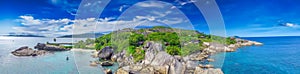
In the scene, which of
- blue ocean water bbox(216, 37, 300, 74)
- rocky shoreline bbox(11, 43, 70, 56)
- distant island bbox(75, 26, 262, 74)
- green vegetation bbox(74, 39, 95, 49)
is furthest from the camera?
green vegetation bbox(74, 39, 95, 49)

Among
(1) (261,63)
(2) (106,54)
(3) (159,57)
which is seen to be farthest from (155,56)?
(1) (261,63)

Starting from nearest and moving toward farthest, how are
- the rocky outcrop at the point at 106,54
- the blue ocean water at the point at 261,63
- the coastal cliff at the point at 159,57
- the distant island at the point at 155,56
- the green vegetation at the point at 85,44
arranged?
the coastal cliff at the point at 159,57 → the distant island at the point at 155,56 → the blue ocean water at the point at 261,63 → the rocky outcrop at the point at 106,54 → the green vegetation at the point at 85,44

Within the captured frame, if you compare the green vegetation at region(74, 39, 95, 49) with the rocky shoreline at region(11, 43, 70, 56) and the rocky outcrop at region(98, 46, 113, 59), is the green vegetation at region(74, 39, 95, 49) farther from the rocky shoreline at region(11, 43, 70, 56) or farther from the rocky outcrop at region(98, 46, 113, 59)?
the rocky outcrop at region(98, 46, 113, 59)

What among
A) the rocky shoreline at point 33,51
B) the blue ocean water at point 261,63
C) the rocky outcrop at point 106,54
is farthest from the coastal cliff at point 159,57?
the rocky shoreline at point 33,51

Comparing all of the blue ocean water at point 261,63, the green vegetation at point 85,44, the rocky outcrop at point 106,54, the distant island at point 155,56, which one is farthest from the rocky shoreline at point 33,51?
the blue ocean water at point 261,63

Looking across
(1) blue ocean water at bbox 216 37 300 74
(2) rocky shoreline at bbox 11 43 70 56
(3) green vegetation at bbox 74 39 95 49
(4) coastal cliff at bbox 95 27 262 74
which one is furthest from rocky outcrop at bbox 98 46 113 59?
(3) green vegetation at bbox 74 39 95 49

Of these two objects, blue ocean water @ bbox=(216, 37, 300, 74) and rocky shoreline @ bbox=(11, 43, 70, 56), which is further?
rocky shoreline @ bbox=(11, 43, 70, 56)

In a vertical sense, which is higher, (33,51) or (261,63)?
(33,51)

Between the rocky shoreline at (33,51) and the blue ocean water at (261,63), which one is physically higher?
the rocky shoreline at (33,51)

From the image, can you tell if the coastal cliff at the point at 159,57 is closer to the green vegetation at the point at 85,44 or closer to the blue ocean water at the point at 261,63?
the green vegetation at the point at 85,44

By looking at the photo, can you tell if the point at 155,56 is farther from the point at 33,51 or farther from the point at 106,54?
the point at 33,51

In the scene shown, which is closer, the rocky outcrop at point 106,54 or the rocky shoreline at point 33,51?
the rocky outcrop at point 106,54

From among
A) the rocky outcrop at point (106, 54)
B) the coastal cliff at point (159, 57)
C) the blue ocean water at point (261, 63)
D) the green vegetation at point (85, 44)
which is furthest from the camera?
the green vegetation at point (85, 44)

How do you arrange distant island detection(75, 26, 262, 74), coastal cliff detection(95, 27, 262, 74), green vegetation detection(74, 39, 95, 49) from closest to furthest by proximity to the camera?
coastal cliff detection(95, 27, 262, 74)
distant island detection(75, 26, 262, 74)
green vegetation detection(74, 39, 95, 49)
